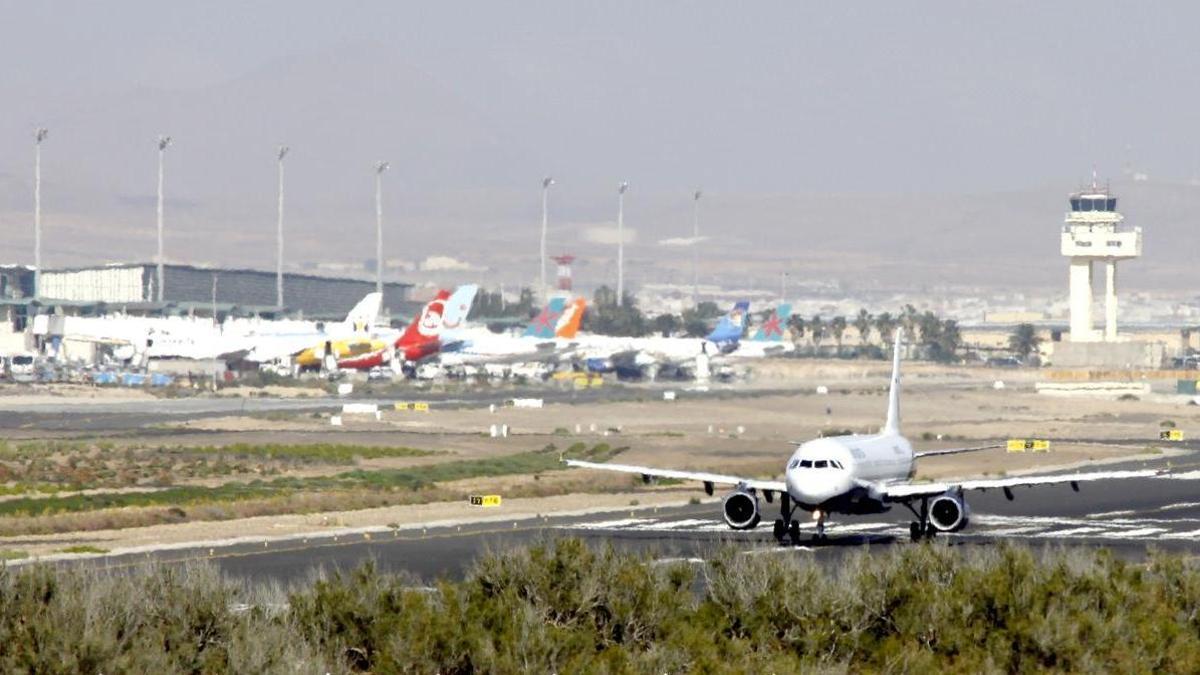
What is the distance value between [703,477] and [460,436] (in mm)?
52641

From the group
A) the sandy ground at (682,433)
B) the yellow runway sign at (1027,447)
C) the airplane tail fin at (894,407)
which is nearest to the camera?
the airplane tail fin at (894,407)

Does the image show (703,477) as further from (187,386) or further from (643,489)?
(187,386)

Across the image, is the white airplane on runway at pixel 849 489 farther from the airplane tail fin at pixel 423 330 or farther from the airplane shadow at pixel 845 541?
the airplane tail fin at pixel 423 330

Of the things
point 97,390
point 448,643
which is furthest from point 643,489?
point 97,390

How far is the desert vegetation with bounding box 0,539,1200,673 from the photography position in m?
30.0

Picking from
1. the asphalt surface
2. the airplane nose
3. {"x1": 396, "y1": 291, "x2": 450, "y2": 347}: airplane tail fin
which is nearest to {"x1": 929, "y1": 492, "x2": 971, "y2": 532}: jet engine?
the airplane nose

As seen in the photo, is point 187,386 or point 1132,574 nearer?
point 1132,574

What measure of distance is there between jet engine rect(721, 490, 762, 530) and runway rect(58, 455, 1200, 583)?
0.57m

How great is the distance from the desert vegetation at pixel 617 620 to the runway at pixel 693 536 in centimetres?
1071

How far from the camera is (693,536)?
2427 inches

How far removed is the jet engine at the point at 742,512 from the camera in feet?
189

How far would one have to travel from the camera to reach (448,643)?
101 feet

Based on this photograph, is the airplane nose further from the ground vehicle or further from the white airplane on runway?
the ground vehicle

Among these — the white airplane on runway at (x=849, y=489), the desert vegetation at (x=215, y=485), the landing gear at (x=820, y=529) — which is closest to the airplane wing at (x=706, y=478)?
the white airplane on runway at (x=849, y=489)
